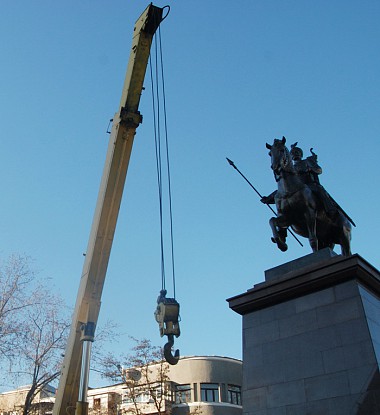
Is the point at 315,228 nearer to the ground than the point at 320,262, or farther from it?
farther from it

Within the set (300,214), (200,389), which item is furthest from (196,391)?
(300,214)

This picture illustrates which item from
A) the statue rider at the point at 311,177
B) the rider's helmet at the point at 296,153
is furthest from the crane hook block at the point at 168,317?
the rider's helmet at the point at 296,153

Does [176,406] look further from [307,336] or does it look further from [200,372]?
[307,336]

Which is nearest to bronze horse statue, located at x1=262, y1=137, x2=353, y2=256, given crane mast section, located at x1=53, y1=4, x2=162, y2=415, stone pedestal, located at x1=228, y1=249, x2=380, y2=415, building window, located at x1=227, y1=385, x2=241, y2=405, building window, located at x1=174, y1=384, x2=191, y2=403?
stone pedestal, located at x1=228, y1=249, x2=380, y2=415

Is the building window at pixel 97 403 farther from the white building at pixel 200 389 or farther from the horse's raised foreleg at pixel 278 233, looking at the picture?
the horse's raised foreleg at pixel 278 233

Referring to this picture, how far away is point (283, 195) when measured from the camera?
13.0 m

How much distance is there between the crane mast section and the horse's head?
11.8 feet

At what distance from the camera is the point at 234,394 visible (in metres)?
47.1

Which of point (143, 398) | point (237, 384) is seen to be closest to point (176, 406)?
point (143, 398)

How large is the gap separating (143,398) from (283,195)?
36.0m

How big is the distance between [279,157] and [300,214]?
5.25ft

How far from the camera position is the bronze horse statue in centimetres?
1258

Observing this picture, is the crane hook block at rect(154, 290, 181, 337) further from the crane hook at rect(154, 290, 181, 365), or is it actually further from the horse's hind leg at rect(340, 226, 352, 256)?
the horse's hind leg at rect(340, 226, 352, 256)

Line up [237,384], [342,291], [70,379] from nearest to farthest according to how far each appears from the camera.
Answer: [342,291]
[70,379]
[237,384]
